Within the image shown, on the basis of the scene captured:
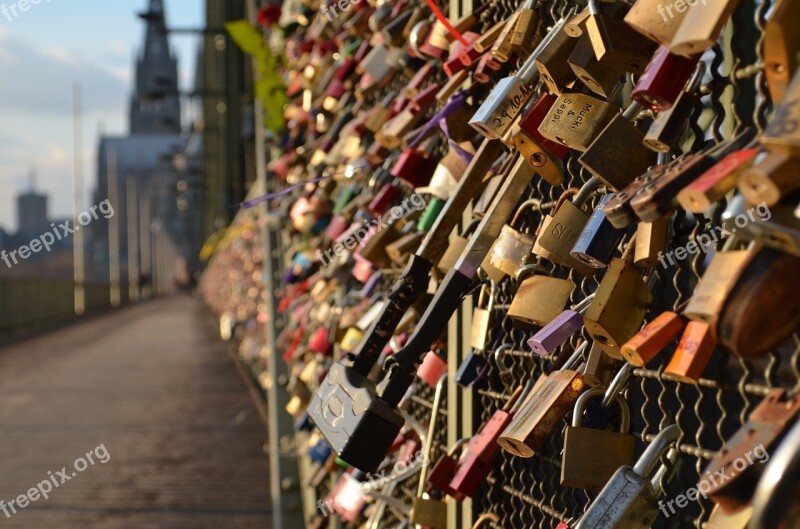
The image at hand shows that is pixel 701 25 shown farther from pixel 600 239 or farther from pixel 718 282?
pixel 600 239

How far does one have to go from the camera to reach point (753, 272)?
0.95m

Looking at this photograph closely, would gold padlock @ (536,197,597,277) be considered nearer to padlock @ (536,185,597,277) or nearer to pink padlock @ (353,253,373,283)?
padlock @ (536,185,597,277)

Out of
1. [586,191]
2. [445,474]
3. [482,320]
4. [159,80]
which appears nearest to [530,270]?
[586,191]

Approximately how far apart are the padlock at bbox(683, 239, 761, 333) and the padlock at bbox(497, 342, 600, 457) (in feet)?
1.49

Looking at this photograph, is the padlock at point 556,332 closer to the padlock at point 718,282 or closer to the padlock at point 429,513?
the padlock at point 718,282

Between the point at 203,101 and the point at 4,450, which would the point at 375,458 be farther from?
the point at 203,101

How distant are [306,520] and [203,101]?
31.1 meters

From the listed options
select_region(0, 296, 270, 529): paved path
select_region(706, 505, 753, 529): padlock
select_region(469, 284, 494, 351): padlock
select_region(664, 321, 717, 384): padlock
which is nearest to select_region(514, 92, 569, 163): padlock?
select_region(469, 284, 494, 351): padlock

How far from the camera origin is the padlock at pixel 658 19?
1191 millimetres

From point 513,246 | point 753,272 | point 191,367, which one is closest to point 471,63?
point 513,246

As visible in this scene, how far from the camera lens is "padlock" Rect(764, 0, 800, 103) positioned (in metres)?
0.95

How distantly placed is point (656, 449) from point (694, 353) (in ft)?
0.88

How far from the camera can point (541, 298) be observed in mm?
1604

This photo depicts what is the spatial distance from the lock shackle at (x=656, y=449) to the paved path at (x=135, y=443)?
3.78 meters
